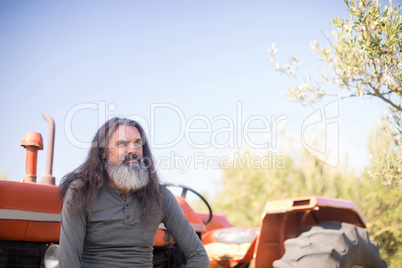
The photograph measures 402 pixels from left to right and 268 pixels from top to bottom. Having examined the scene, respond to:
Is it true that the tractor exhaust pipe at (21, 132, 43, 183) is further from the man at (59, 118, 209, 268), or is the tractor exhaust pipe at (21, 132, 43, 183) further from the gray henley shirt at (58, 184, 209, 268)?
the gray henley shirt at (58, 184, 209, 268)

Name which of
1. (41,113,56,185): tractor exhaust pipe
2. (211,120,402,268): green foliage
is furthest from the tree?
(41,113,56,185): tractor exhaust pipe

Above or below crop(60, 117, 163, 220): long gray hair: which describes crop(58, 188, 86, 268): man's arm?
below

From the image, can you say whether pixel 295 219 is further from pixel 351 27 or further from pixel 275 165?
pixel 275 165

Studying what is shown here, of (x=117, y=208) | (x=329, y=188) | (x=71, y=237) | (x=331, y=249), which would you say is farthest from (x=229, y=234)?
(x=329, y=188)

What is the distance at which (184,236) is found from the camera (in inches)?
98.4

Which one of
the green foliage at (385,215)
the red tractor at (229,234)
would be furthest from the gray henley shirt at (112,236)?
the green foliage at (385,215)

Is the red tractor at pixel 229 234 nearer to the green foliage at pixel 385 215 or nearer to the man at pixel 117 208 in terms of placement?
the man at pixel 117 208

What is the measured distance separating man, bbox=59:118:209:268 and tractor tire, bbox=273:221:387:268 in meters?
1.16

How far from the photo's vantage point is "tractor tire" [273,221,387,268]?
10.6 ft

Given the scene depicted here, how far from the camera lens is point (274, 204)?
151 inches

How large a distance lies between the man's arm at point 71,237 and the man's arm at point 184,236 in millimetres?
545

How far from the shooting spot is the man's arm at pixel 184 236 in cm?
244

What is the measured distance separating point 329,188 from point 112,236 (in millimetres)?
9372

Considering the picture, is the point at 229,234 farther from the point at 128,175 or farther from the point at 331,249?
the point at 128,175
